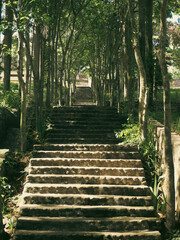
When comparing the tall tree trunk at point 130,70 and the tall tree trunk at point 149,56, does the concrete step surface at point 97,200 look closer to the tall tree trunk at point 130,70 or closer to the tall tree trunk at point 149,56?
the tall tree trunk at point 130,70

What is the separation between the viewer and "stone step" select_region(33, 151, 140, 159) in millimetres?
7133

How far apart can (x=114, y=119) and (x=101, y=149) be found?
10.1ft

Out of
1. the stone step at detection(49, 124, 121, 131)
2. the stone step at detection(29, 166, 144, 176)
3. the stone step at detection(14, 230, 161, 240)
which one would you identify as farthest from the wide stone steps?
the stone step at detection(49, 124, 121, 131)

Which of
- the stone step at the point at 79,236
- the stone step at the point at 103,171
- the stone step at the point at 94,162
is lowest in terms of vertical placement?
the stone step at the point at 79,236

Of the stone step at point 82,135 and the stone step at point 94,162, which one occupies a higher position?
the stone step at point 82,135

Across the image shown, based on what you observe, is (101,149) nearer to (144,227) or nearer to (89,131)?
(89,131)

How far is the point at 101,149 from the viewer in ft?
24.6

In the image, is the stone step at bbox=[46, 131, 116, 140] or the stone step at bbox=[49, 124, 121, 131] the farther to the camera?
the stone step at bbox=[49, 124, 121, 131]

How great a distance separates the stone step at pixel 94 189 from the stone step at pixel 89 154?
45.2 inches

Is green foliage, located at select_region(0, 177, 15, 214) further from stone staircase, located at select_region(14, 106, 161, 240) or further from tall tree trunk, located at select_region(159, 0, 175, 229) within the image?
tall tree trunk, located at select_region(159, 0, 175, 229)

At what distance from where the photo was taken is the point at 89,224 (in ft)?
17.3

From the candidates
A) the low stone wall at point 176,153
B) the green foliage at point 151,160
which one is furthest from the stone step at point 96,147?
the low stone wall at point 176,153

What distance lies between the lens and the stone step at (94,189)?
600cm

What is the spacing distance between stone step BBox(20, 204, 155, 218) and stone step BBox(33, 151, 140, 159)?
1.72 metres
